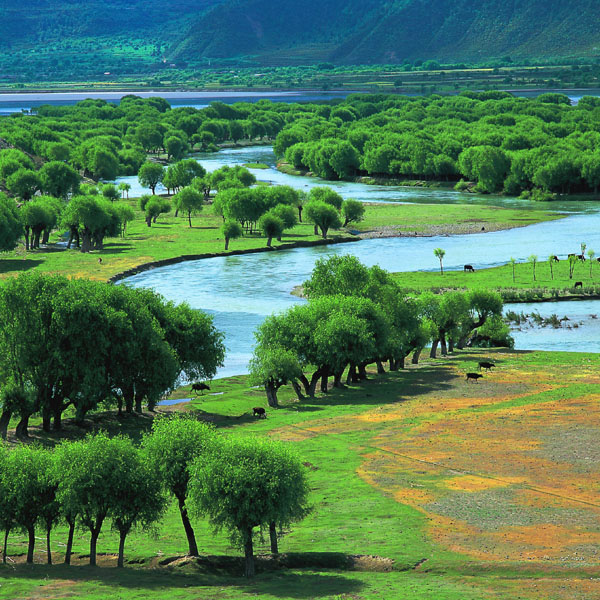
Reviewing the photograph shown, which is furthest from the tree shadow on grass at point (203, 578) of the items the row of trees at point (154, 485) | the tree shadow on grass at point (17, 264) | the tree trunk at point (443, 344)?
the tree shadow on grass at point (17, 264)

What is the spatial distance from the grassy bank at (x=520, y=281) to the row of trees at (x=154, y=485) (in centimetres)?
7215

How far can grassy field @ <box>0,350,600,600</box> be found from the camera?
155 feet

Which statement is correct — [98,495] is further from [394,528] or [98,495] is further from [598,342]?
[598,342]

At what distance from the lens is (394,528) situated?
2164 inches

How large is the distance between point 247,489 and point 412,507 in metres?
→ 12.7

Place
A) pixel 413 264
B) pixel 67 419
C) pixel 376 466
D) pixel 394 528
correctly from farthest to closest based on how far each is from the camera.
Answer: pixel 413 264 < pixel 67 419 < pixel 376 466 < pixel 394 528

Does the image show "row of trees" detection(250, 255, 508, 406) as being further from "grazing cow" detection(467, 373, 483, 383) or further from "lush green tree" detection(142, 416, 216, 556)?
"lush green tree" detection(142, 416, 216, 556)

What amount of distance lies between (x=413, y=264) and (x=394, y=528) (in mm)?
94100

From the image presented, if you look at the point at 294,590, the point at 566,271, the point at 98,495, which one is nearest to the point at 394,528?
the point at 294,590

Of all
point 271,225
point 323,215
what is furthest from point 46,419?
point 323,215

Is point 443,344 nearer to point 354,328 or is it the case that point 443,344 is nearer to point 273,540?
point 354,328

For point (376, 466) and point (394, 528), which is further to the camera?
point (376, 466)

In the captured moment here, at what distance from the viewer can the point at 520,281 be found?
12962cm

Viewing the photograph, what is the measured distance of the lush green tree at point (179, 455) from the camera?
52594mm
